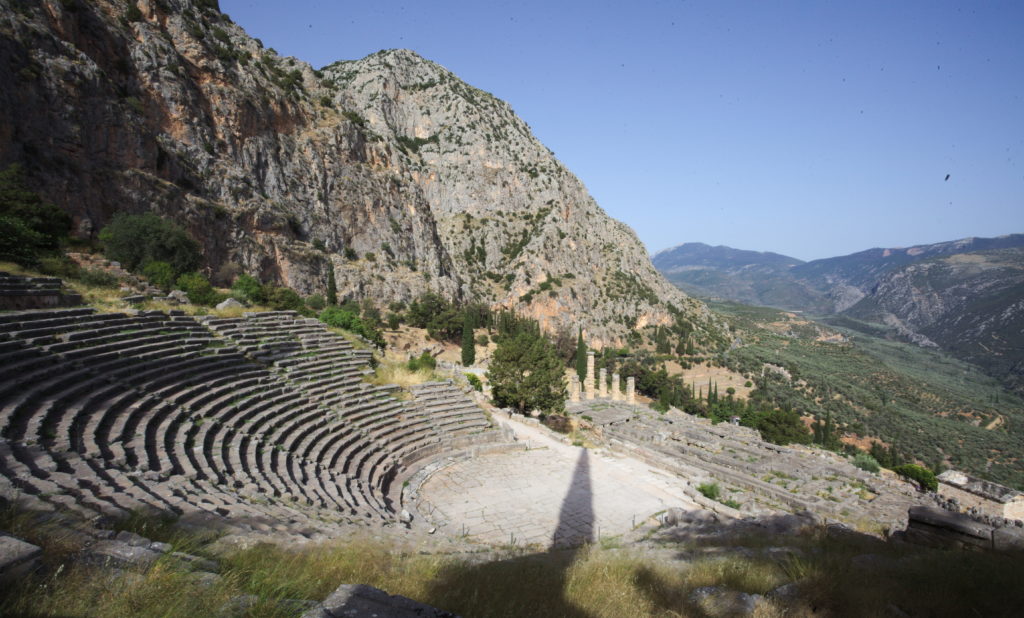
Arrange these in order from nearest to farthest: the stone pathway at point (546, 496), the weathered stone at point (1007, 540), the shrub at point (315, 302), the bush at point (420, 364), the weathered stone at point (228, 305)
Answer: the weathered stone at point (1007, 540), the stone pathway at point (546, 496), the weathered stone at point (228, 305), the bush at point (420, 364), the shrub at point (315, 302)

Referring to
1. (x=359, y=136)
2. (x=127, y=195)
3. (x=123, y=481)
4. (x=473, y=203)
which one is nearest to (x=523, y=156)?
(x=473, y=203)

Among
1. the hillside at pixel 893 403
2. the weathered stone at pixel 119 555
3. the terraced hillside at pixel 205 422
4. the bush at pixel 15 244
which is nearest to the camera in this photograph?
the weathered stone at pixel 119 555

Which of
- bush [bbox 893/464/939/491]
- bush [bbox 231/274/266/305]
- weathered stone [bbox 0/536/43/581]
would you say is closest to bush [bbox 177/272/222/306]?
bush [bbox 231/274/266/305]

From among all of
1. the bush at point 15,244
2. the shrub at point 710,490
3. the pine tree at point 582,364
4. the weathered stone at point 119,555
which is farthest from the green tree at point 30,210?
the pine tree at point 582,364

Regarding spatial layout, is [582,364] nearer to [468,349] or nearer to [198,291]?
[468,349]

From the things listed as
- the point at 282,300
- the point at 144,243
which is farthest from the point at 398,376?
the point at 144,243

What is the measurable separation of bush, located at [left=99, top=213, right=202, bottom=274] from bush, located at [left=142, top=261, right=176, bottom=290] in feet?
11.2

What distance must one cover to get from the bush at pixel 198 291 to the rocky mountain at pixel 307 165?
1662 cm

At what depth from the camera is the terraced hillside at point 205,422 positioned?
7340 mm

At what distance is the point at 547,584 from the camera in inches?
230

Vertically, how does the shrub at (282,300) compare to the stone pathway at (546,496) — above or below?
above

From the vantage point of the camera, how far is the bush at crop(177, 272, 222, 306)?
2064 centimetres

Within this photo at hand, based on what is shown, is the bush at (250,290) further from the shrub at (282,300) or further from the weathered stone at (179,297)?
the weathered stone at (179,297)

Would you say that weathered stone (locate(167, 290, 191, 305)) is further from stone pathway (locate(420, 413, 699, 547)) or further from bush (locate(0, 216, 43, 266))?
stone pathway (locate(420, 413, 699, 547))
